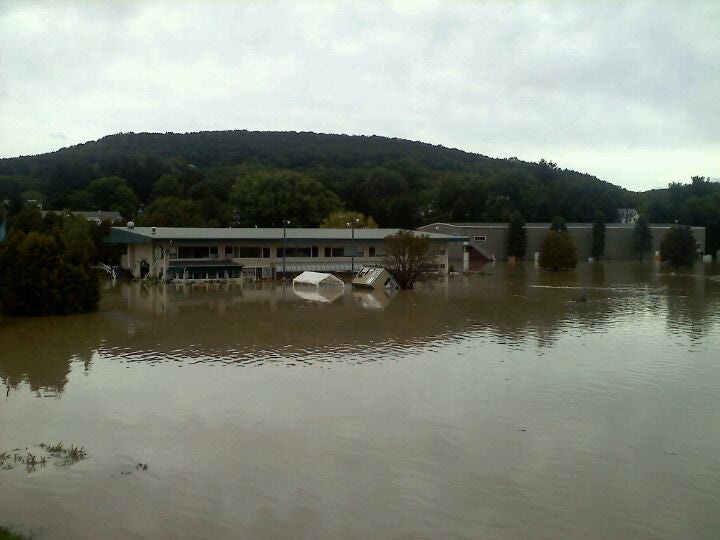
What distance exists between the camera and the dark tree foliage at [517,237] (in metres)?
61.9

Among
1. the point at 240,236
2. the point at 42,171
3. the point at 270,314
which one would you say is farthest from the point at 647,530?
the point at 42,171

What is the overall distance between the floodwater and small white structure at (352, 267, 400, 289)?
12.3 metres

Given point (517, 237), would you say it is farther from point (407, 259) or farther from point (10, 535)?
point (10, 535)

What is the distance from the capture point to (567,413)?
36.1 feet

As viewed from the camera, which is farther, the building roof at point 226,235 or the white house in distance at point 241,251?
the white house in distance at point 241,251

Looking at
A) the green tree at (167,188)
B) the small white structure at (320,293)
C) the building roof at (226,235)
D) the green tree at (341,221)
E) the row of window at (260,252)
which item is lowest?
the small white structure at (320,293)

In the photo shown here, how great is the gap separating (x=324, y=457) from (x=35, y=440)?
4.18 m

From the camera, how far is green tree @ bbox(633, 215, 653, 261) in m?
64.5

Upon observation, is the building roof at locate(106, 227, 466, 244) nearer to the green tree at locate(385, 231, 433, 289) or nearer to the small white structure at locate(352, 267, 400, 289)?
the small white structure at locate(352, 267, 400, 289)

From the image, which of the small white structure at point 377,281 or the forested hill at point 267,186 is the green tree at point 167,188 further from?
the small white structure at point 377,281

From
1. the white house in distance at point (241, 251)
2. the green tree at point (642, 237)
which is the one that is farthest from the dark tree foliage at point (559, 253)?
the green tree at point (642, 237)

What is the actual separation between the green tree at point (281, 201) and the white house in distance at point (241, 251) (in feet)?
56.9

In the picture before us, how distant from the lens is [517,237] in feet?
204

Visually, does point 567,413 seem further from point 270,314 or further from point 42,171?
point 42,171
